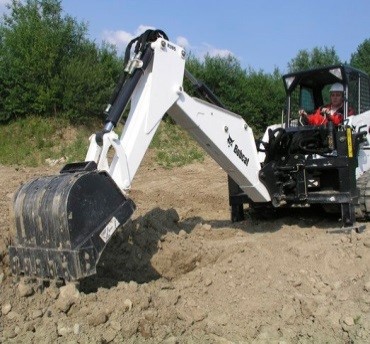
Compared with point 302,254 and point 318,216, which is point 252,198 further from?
point 318,216

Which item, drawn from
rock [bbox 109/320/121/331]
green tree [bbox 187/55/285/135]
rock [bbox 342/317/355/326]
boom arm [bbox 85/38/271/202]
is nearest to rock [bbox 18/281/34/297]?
rock [bbox 109/320/121/331]

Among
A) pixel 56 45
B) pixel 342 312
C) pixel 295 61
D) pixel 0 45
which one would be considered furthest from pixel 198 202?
pixel 295 61

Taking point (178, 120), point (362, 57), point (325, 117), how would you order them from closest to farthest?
point (178, 120) → point (325, 117) → point (362, 57)

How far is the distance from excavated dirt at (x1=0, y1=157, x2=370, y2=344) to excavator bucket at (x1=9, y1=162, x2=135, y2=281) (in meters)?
0.19

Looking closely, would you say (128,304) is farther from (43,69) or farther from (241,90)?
(241,90)

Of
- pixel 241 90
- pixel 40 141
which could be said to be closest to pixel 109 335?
pixel 40 141

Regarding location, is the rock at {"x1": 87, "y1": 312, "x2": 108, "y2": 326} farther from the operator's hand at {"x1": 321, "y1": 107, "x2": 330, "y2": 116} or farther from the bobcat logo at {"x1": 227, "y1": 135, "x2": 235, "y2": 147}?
the operator's hand at {"x1": 321, "y1": 107, "x2": 330, "y2": 116}

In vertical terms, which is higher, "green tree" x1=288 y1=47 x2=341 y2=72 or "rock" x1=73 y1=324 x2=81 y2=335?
"green tree" x1=288 y1=47 x2=341 y2=72

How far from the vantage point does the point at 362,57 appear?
44.3 m

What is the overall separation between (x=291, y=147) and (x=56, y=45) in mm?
13940

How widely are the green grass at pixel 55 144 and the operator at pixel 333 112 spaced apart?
29.2 feet

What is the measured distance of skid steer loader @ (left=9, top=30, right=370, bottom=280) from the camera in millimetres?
4297

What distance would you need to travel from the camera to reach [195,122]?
5707 millimetres

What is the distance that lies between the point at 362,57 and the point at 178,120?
41.9 m
